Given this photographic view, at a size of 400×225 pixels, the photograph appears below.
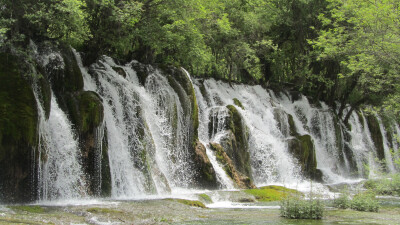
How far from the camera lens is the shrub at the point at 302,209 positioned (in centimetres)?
1044

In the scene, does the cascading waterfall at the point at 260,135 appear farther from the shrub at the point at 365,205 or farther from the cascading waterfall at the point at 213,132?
the shrub at the point at 365,205

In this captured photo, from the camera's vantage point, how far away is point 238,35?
30.6 metres

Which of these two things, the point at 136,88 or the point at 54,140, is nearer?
the point at 54,140

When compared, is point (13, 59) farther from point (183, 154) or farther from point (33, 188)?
point (183, 154)

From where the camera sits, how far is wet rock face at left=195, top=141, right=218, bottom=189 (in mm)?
18688

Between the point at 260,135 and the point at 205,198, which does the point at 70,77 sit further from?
the point at 260,135

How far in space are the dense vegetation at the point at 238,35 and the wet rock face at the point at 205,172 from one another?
18.6 feet

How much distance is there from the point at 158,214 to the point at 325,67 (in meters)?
26.6

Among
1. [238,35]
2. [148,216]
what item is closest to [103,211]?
[148,216]

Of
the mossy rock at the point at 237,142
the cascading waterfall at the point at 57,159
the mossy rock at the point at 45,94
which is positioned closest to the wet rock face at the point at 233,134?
the mossy rock at the point at 237,142

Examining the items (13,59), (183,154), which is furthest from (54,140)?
(183,154)

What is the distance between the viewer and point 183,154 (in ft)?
62.5

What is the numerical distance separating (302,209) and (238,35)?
2163 centimetres

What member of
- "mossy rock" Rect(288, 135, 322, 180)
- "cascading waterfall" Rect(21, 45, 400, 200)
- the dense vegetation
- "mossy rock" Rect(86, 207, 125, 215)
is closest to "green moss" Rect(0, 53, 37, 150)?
"cascading waterfall" Rect(21, 45, 400, 200)
